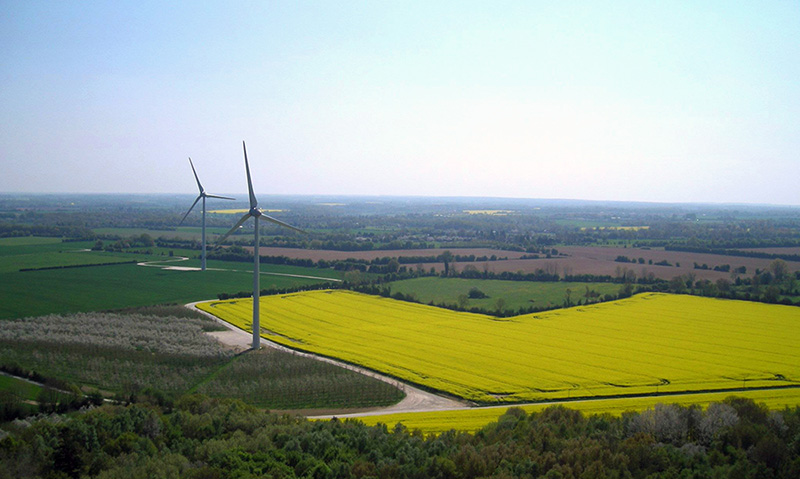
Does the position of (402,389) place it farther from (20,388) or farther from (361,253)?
(361,253)

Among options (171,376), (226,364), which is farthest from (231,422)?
(226,364)

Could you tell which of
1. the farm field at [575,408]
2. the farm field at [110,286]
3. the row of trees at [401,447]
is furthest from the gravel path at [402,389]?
the farm field at [110,286]

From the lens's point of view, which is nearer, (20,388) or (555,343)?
(20,388)

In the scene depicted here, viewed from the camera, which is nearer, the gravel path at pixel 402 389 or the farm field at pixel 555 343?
the gravel path at pixel 402 389

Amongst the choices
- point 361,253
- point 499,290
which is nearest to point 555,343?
point 499,290

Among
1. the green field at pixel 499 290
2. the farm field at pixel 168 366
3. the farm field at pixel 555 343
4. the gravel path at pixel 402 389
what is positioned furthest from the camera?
the green field at pixel 499 290

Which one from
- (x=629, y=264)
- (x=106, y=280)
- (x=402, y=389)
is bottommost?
(x=402, y=389)

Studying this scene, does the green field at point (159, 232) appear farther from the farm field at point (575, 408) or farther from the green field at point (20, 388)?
the farm field at point (575, 408)
